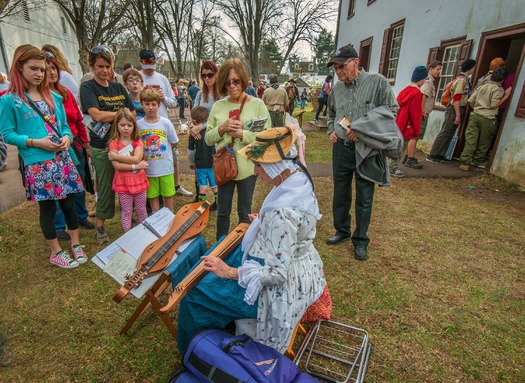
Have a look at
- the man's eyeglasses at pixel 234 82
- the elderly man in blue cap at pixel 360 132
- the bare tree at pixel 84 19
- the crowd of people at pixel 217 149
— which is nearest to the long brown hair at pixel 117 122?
the crowd of people at pixel 217 149

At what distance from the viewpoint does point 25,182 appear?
268 centimetres

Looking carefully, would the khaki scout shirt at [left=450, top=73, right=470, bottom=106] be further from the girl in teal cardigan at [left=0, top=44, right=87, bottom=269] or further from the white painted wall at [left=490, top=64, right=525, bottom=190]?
the girl in teal cardigan at [left=0, top=44, right=87, bottom=269]

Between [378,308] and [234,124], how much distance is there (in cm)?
196

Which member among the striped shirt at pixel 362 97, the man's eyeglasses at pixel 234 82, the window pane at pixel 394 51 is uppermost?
the window pane at pixel 394 51

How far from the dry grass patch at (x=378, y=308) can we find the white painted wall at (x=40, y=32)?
1599cm

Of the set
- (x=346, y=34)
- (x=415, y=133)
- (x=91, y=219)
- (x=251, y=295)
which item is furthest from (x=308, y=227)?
(x=346, y=34)

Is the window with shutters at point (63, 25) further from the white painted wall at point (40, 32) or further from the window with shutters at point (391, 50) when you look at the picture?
the window with shutters at point (391, 50)

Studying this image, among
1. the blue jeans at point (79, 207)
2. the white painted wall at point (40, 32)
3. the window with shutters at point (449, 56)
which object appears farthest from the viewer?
the white painted wall at point (40, 32)

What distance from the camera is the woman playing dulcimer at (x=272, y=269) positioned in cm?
158

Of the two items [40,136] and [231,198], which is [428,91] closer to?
[231,198]

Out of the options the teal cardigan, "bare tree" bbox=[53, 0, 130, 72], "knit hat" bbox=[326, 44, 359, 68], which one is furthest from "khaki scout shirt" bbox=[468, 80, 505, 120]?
"bare tree" bbox=[53, 0, 130, 72]

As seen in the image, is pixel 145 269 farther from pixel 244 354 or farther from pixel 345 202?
pixel 345 202

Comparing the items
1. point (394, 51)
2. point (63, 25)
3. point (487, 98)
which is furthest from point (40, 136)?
point (63, 25)

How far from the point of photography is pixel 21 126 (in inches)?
102
